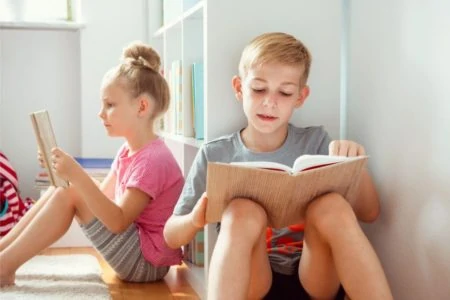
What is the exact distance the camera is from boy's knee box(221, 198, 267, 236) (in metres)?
1.40

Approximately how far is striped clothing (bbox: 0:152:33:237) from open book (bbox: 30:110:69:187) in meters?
0.59

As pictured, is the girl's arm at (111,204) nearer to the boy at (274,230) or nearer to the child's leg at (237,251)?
→ the boy at (274,230)

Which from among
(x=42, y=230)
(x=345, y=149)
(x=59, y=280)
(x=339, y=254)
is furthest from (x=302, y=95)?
(x=59, y=280)

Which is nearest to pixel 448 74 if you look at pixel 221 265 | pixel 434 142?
pixel 434 142

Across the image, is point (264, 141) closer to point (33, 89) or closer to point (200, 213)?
point (200, 213)

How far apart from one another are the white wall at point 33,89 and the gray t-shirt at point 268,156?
154cm

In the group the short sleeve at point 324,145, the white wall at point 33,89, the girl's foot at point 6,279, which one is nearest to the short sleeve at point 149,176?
the girl's foot at point 6,279

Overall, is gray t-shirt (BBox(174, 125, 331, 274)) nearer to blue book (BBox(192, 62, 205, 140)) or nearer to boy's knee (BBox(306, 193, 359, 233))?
boy's knee (BBox(306, 193, 359, 233))

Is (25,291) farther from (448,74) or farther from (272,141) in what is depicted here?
(448,74)

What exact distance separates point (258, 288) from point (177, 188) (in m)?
0.77

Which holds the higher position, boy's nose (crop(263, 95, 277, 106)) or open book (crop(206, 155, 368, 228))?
boy's nose (crop(263, 95, 277, 106))

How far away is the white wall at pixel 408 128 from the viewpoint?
1.46 metres

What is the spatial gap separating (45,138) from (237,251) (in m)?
0.88

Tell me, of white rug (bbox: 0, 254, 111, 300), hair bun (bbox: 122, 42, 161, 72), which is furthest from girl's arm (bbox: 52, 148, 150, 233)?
hair bun (bbox: 122, 42, 161, 72)
